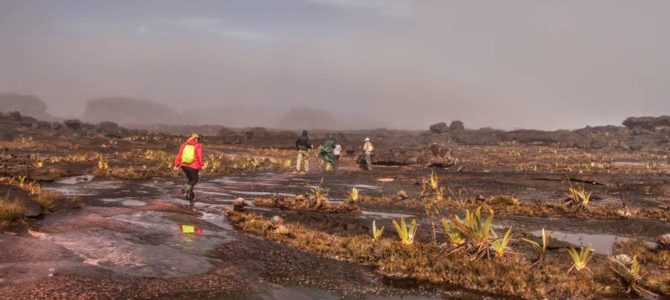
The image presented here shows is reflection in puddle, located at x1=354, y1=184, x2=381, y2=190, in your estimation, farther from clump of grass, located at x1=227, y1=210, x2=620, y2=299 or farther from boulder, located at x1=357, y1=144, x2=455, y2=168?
boulder, located at x1=357, y1=144, x2=455, y2=168

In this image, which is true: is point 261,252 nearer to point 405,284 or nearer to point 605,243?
point 405,284

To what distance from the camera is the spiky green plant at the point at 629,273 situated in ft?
28.2

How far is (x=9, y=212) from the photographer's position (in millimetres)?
10891

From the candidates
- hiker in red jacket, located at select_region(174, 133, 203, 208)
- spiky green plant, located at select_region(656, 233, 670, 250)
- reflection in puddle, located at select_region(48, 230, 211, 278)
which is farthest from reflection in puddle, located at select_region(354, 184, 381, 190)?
reflection in puddle, located at select_region(48, 230, 211, 278)

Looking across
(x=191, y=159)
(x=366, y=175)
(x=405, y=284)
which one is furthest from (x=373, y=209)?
(x=366, y=175)

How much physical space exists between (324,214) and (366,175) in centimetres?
1791

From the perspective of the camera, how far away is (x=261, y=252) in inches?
413

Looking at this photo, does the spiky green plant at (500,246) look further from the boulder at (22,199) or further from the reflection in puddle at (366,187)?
the reflection in puddle at (366,187)

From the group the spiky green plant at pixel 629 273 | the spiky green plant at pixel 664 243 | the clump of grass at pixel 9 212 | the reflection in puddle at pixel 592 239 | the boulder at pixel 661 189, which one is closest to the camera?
the spiky green plant at pixel 629 273

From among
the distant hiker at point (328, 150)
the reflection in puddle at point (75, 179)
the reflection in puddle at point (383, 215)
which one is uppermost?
the distant hiker at point (328, 150)

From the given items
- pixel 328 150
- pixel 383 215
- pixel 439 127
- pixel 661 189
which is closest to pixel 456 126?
pixel 439 127

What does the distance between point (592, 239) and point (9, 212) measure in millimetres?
14214

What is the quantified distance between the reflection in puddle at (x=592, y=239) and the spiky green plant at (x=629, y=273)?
10.4ft

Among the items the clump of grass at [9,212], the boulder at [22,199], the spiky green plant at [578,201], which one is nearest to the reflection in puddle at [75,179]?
the boulder at [22,199]
